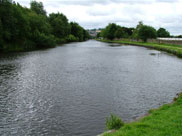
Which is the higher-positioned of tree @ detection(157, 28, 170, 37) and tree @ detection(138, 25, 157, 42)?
tree @ detection(157, 28, 170, 37)

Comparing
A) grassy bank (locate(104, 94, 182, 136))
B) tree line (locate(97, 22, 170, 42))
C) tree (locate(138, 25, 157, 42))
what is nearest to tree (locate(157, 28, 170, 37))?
tree line (locate(97, 22, 170, 42))

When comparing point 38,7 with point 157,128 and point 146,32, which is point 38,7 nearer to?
point 146,32

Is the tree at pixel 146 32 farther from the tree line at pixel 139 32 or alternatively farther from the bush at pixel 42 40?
the bush at pixel 42 40

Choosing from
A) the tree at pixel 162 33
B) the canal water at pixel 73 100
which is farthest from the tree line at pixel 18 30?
the tree at pixel 162 33

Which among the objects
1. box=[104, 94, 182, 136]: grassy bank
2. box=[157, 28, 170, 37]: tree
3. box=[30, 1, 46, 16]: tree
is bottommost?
box=[104, 94, 182, 136]: grassy bank

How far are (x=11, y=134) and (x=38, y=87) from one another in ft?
35.2

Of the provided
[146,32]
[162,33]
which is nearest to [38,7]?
[146,32]

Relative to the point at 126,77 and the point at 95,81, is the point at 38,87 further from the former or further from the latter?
the point at 126,77

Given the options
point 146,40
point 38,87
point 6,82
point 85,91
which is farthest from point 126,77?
point 146,40

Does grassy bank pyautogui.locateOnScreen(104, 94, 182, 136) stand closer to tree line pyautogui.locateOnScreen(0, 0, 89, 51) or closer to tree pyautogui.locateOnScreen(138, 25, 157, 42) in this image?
tree line pyautogui.locateOnScreen(0, 0, 89, 51)

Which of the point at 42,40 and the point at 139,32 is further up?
the point at 139,32

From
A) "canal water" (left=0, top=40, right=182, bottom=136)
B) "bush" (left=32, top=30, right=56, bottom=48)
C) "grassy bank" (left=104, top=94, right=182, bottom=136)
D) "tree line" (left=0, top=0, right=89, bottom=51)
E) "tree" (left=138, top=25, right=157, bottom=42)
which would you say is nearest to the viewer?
"grassy bank" (left=104, top=94, right=182, bottom=136)

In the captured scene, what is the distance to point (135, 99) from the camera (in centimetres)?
1848

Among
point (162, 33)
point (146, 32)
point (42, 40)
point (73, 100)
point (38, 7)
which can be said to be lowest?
point (73, 100)
